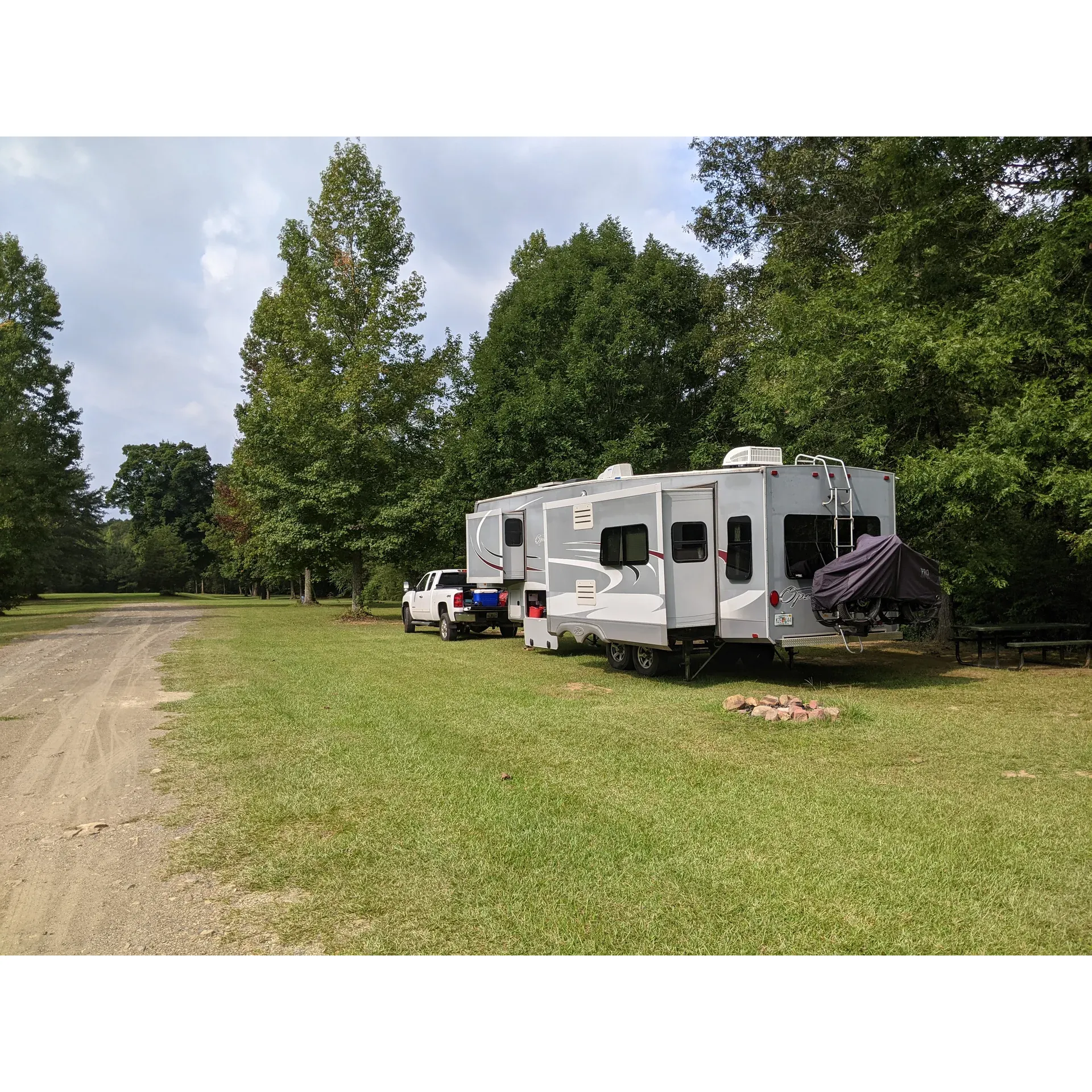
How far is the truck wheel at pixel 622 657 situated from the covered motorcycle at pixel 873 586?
318cm

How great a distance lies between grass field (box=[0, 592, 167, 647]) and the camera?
24344mm

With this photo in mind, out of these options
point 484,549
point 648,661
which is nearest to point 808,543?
point 648,661

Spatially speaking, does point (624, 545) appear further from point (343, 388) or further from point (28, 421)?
point (28, 421)

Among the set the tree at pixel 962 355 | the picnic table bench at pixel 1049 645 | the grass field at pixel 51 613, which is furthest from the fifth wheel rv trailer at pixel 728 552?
the grass field at pixel 51 613

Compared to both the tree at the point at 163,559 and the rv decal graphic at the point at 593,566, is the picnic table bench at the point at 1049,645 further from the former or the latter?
the tree at the point at 163,559

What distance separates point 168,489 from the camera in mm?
77250

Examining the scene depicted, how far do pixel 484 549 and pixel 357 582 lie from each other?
42.3 ft

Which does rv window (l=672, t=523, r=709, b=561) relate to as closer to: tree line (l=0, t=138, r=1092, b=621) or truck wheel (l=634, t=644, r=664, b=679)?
truck wheel (l=634, t=644, r=664, b=679)

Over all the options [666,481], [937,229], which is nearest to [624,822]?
[666,481]

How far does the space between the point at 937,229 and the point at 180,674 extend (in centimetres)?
1494

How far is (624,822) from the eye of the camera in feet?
18.4

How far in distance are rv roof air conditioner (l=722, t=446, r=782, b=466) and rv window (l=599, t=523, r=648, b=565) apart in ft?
5.18

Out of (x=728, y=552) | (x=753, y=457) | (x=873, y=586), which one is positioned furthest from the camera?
(x=753, y=457)

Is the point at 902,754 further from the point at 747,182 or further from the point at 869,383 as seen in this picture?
the point at 747,182
